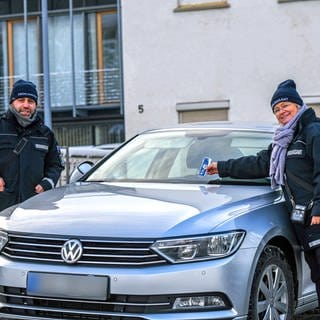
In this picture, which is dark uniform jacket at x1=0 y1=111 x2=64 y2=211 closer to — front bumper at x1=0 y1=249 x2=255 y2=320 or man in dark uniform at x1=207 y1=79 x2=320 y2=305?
man in dark uniform at x1=207 y1=79 x2=320 y2=305

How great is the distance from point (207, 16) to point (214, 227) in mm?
13692

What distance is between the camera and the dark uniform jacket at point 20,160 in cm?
554

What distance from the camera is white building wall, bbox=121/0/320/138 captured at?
53.9 feet

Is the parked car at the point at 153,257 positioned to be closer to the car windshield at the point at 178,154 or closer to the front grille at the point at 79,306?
the front grille at the point at 79,306

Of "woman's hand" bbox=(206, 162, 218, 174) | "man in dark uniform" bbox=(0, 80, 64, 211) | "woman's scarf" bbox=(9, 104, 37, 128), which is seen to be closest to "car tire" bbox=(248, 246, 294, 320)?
"woman's hand" bbox=(206, 162, 218, 174)

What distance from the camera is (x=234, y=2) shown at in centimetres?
1680

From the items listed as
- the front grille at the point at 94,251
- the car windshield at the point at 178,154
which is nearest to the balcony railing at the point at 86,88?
the car windshield at the point at 178,154

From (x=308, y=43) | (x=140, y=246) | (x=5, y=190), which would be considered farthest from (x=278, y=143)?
(x=308, y=43)

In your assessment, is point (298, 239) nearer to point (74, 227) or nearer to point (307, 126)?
point (307, 126)

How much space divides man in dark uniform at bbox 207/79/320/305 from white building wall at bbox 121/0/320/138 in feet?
39.1

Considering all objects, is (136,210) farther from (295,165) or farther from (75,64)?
(75,64)

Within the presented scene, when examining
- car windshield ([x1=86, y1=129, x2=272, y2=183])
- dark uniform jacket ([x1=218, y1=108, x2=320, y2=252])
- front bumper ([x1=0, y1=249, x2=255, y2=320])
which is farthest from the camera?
car windshield ([x1=86, y1=129, x2=272, y2=183])

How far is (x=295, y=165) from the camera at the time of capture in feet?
14.8

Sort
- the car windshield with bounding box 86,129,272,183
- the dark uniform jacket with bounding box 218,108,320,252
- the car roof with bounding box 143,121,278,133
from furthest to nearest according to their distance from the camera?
the car roof with bounding box 143,121,278,133, the car windshield with bounding box 86,129,272,183, the dark uniform jacket with bounding box 218,108,320,252
